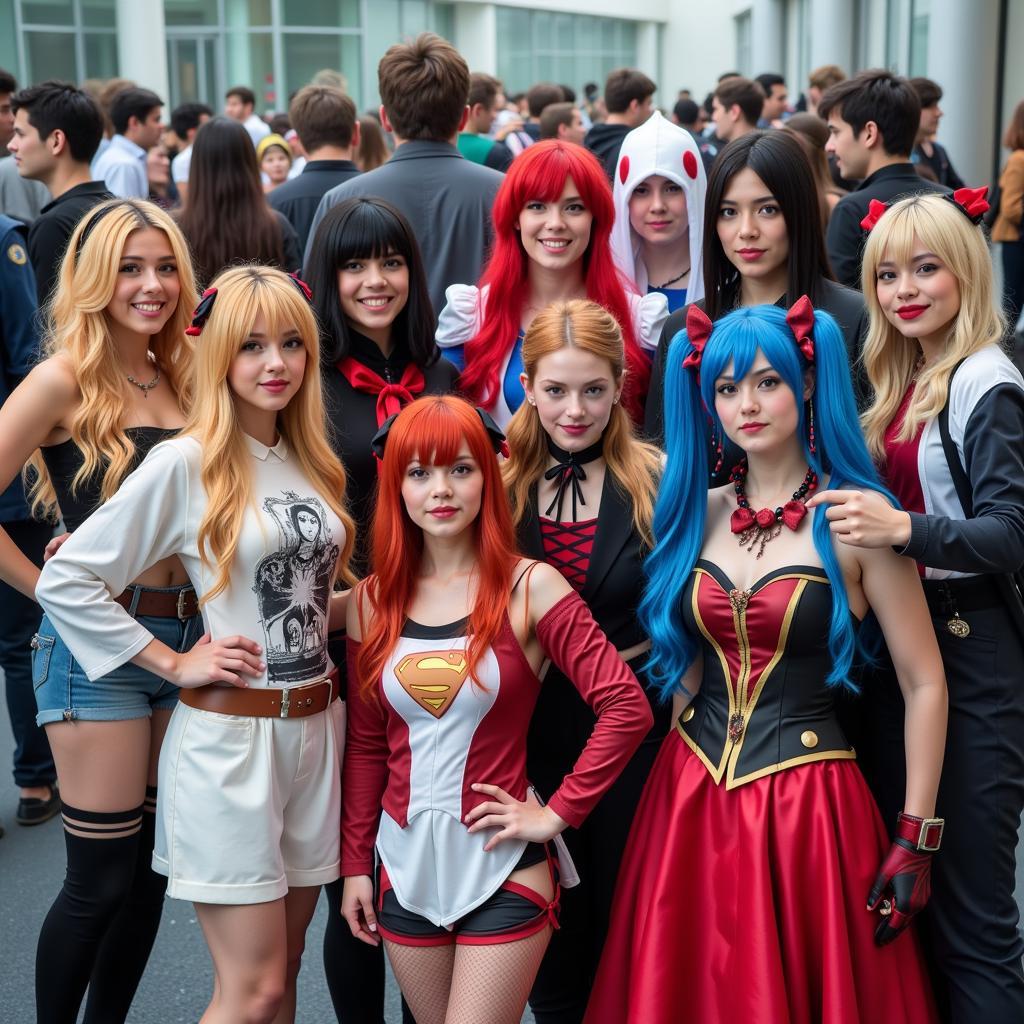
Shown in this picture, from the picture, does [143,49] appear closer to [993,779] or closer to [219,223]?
[219,223]

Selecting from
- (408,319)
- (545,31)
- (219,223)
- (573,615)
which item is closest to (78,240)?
(408,319)

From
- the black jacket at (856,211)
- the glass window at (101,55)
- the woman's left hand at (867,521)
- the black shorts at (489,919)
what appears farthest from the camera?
the glass window at (101,55)

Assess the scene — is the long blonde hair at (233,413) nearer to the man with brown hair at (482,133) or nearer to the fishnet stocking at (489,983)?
the fishnet stocking at (489,983)

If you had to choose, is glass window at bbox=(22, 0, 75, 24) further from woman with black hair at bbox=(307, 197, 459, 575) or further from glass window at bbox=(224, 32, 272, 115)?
woman with black hair at bbox=(307, 197, 459, 575)

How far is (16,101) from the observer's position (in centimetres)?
502

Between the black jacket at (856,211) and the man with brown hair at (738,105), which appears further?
the man with brown hair at (738,105)

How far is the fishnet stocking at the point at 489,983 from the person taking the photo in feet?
8.18

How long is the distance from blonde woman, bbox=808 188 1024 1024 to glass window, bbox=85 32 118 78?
895 inches

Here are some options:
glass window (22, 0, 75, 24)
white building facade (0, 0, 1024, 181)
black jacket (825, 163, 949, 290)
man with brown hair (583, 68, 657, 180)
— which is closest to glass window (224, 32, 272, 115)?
white building facade (0, 0, 1024, 181)

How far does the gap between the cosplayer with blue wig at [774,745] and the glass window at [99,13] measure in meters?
22.9

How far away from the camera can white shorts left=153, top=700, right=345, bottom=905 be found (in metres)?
2.56

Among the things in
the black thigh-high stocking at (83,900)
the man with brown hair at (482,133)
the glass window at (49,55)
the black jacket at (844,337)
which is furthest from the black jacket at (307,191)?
the glass window at (49,55)

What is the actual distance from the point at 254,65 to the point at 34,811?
23.2 meters

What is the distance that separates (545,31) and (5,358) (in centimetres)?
2917
